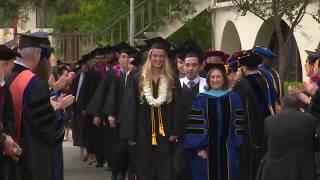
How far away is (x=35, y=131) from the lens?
26.6ft

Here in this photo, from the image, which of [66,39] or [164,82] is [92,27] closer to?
[66,39]

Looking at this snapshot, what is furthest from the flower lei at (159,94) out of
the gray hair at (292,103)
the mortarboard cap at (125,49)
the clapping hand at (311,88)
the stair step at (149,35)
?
the stair step at (149,35)

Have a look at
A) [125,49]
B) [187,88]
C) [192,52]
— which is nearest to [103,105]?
[125,49]

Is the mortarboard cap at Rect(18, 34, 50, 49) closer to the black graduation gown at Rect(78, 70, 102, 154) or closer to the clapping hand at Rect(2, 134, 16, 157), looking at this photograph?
the clapping hand at Rect(2, 134, 16, 157)

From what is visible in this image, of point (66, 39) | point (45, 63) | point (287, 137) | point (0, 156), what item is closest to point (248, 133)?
point (287, 137)

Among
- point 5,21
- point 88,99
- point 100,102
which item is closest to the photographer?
point 100,102

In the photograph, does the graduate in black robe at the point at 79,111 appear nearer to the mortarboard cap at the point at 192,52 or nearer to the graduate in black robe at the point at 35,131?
the mortarboard cap at the point at 192,52

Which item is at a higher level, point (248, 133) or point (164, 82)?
point (164, 82)

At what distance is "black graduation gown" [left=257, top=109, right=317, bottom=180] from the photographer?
920 cm

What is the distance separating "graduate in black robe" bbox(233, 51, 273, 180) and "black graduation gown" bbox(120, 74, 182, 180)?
3.01 feet

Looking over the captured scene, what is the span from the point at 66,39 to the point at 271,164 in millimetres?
26372

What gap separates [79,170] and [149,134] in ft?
17.9

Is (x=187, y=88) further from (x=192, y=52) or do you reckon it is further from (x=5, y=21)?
(x=5, y=21)

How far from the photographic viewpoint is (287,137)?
30.3ft
